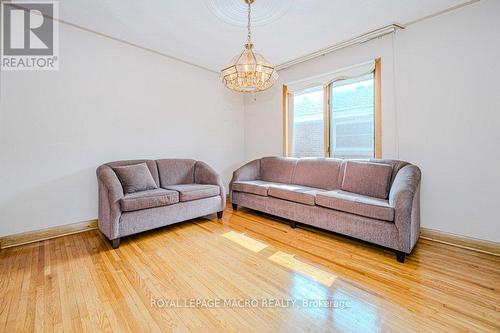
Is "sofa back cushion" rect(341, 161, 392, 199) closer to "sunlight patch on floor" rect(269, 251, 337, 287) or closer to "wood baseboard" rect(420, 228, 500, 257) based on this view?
"wood baseboard" rect(420, 228, 500, 257)

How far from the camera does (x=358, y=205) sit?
2203 millimetres

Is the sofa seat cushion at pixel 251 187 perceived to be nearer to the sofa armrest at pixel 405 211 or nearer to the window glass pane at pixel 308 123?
the window glass pane at pixel 308 123

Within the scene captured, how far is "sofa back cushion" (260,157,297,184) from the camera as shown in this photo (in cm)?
358

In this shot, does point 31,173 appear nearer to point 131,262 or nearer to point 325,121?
point 131,262

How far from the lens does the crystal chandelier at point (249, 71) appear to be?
204 centimetres

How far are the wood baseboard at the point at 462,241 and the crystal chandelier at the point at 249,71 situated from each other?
2.56 metres

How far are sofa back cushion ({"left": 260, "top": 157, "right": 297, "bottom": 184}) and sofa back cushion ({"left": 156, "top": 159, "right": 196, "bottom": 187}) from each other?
1293 mm

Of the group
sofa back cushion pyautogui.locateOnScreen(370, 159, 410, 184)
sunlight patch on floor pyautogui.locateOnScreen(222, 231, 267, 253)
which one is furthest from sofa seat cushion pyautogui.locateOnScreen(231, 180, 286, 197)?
sofa back cushion pyautogui.locateOnScreen(370, 159, 410, 184)

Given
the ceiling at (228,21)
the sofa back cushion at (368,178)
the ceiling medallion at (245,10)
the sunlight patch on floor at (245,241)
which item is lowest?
the sunlight patch on floor at (245,241)

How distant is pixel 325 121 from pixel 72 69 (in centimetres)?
363

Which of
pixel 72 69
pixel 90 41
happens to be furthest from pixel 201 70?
pixel 72 69

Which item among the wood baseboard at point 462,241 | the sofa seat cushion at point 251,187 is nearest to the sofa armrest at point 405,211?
the wood baseboard at point 462,241

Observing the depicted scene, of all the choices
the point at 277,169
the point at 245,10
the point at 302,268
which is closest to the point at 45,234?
the point at 302,268

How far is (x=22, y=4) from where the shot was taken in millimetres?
2293
